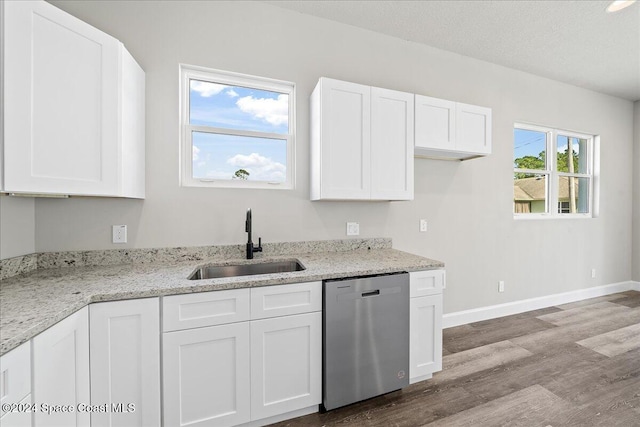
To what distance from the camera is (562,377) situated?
2.10m

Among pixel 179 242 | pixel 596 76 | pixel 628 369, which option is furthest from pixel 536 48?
pixel 179 242

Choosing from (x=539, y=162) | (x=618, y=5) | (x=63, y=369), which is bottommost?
(x=63, y=369)

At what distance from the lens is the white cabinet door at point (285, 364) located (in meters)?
1.52

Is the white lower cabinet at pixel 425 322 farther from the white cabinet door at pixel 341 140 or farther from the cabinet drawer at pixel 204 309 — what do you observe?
the cabinet drawer at pixel 204 309

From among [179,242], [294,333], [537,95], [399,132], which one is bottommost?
[294,333]

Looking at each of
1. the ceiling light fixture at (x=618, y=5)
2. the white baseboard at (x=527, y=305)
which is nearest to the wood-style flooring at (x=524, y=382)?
the white baseboard at (x=527, y=305)

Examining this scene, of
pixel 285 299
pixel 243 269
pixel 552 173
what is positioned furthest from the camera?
pixel 552 173

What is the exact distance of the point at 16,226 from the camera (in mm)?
1599

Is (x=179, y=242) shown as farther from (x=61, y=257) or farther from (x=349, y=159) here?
(x=349, y=159)

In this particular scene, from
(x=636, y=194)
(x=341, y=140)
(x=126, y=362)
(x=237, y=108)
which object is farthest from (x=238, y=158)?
(x=636, y=194)

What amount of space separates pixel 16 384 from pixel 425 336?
6.75 ft

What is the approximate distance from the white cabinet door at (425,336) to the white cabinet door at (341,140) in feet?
2.96

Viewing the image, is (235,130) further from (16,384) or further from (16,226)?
(16,384)

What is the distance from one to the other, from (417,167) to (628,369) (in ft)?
7.72
